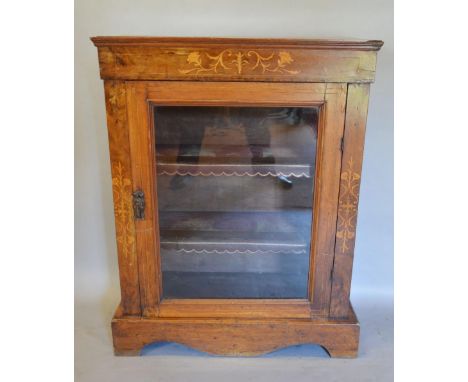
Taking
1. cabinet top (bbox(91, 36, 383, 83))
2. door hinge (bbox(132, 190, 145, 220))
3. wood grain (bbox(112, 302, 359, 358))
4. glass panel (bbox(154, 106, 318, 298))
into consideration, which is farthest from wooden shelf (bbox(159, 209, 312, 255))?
cabinet top (bbox(91, 36, 383, 83))

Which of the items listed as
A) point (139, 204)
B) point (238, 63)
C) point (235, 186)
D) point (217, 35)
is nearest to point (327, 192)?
point (235, 186)

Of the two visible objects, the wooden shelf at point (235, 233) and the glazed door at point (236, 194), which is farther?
the wooden shelf at point (235, 233)

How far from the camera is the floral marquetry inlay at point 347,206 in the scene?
1.24 m

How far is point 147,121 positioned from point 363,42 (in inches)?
24.8

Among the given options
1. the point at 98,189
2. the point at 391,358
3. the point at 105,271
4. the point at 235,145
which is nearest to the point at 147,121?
the point at 235,145

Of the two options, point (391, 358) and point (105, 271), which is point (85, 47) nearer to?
point (105, 271)

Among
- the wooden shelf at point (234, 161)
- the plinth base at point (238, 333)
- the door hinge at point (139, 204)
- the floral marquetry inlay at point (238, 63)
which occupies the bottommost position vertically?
the plinth base at point (238, 333)

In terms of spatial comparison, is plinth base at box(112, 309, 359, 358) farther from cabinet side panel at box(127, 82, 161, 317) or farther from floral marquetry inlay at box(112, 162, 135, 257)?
floral marquetry inlay at box(112, 162, 135, 257)

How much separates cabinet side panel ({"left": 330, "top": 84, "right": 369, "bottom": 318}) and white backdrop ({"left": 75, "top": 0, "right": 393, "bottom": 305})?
0.45 metres

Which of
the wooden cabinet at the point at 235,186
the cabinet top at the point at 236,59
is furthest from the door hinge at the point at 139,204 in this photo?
the cabinet top at the point at 236,59

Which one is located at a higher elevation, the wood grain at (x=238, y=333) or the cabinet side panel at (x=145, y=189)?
the cabinet side panel at (x=145, y=189)

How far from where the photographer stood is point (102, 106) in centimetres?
162

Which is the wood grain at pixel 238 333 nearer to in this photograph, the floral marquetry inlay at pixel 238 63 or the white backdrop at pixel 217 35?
the white backdrop at pixel 217 35

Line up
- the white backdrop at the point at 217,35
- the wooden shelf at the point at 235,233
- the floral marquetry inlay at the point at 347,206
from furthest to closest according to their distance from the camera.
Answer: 1. the white backdrop at the point at 217,35
2. the wooden shelf at the point at 235,233
3. the floral marquetry inlay at the point at 347,206
